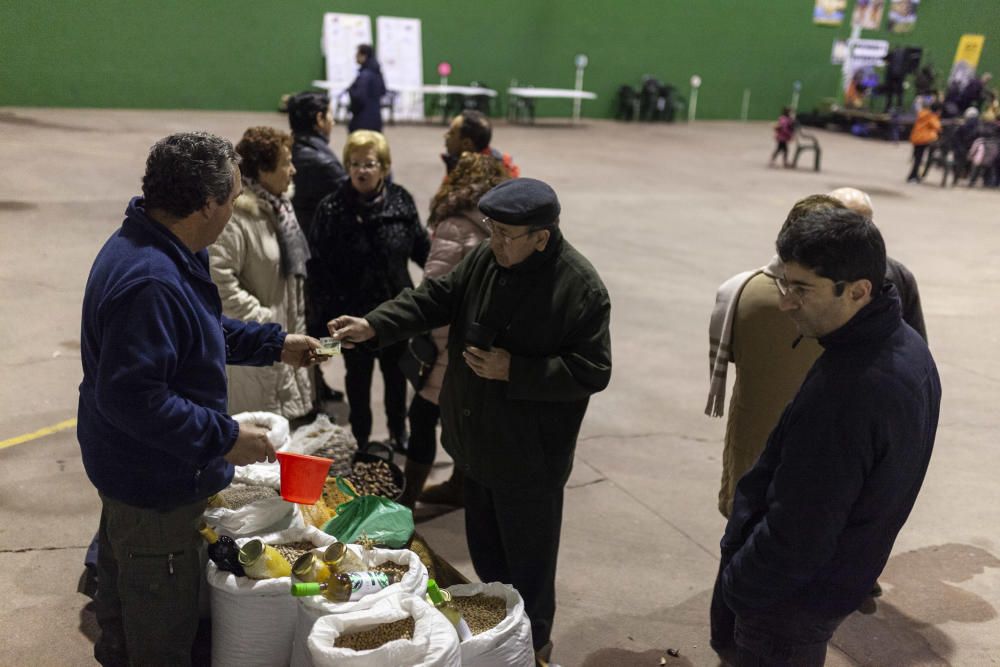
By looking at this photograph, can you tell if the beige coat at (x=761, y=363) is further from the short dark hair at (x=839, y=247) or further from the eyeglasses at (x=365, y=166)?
the eyeglasses at (x=365, y=166)

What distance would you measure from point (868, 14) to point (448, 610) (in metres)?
27.8

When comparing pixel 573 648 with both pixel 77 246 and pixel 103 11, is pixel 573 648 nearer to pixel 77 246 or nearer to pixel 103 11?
pixel 77 246

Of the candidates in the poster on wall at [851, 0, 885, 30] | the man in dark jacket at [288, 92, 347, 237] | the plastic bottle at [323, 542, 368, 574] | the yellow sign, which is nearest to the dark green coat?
the plastic bottle at [323, 542, 368, 574]

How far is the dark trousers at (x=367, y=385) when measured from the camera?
4.81 meters

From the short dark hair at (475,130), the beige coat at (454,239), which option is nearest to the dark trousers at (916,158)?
the short dark hair at (475,130)

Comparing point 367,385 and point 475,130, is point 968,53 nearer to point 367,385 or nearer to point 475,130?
point 475,130

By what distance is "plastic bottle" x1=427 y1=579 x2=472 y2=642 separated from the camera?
2.68m

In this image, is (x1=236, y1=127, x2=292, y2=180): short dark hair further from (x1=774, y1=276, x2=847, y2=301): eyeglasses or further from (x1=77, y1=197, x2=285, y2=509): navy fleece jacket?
(x1=774, y1=276, x2=847, y2=301): eyeglasses

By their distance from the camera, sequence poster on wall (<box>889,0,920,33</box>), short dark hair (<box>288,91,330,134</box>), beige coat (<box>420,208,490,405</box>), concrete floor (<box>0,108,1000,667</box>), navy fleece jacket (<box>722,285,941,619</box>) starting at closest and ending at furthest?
navy fleece jacket (<box>722,285,941,619</box>)
concrete floor (<box>0,108,1000,667</box>)
beige coat (<box>420,208,490,405</box>)
short dark hair (<box>288,91,330,134</box>)
poster on wall (<box>889,0,920,33</box>)

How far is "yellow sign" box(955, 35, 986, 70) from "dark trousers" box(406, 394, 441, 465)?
93.1ft

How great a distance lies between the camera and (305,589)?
2.52 metres

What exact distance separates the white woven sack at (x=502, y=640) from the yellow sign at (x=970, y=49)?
2949 centimetres

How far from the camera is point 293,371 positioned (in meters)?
4.61

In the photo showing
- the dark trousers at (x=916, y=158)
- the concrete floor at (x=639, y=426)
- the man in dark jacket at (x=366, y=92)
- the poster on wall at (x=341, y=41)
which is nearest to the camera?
the concrete floor at (x=639, y=426)
